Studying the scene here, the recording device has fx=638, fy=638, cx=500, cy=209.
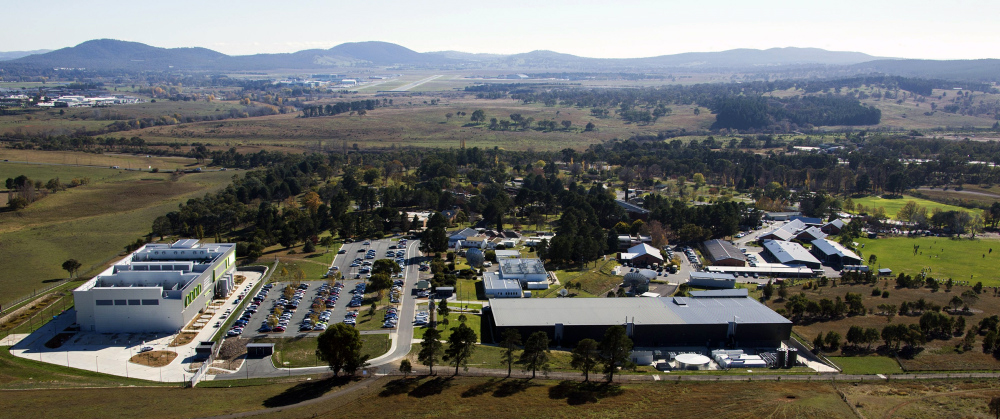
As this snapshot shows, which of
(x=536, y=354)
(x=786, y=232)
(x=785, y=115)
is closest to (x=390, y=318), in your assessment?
(x=536, y=354)

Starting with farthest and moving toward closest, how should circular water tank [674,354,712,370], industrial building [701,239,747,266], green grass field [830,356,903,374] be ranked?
industrial building [701,239,747,266]
circular water tank [674,354,712,370]
green grass field [830,356,903,374]

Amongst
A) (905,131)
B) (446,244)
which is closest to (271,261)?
(446,244)

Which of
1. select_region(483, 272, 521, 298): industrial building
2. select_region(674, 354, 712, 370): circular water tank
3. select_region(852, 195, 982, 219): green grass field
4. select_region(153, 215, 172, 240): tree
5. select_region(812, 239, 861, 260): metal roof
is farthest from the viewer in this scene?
select_region(852, 195, 982, 219): green grass field

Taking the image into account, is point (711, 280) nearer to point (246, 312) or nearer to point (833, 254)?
point (833, 254)

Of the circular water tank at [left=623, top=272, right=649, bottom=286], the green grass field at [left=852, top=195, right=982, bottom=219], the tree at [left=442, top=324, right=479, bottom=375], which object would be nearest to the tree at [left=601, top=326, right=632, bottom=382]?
the tree at [left=442, top=324, right=479, bottom=375]

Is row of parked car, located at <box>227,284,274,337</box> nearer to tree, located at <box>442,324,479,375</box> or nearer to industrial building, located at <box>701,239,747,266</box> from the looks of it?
tree, located at <box>442,324,479,375</box>

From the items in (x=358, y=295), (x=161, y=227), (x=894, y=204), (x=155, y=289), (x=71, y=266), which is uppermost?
(x=155, y=289)

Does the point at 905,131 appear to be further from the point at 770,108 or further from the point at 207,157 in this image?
the point at 207,157
